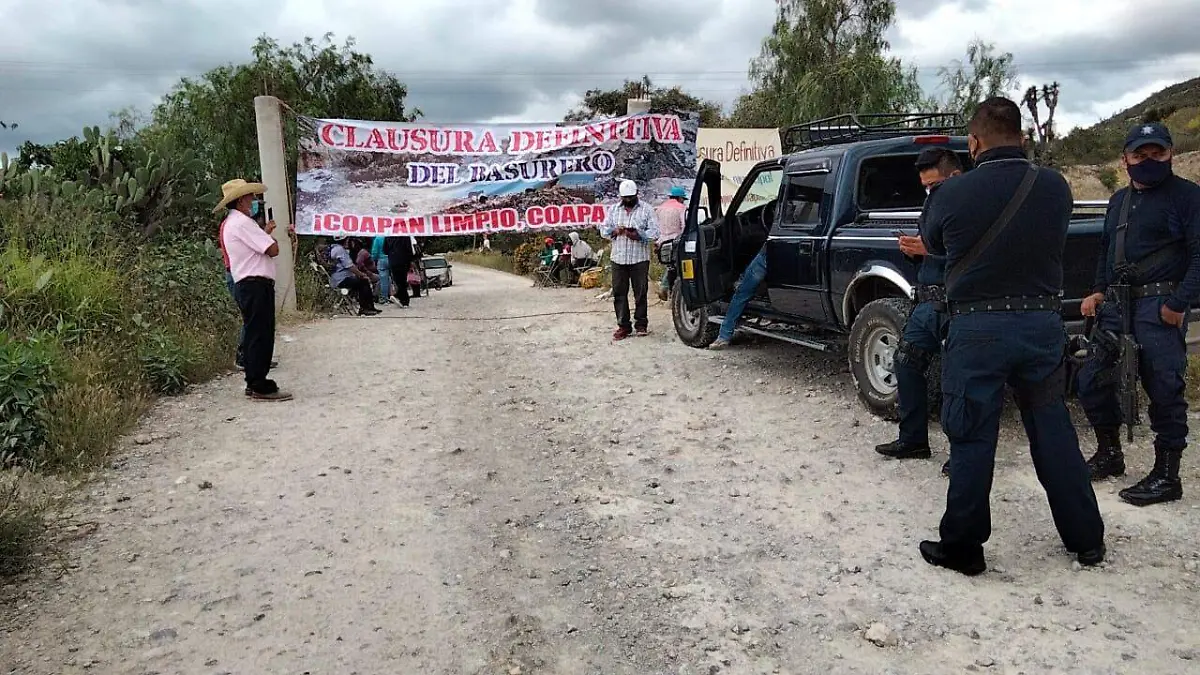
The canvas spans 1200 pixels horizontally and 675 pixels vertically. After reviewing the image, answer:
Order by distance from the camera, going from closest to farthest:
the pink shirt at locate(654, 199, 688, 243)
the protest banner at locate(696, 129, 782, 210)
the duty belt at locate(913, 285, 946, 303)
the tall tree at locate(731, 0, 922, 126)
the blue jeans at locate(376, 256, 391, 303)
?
the duty belt at locate(913, 285, 946, 303)
the pink shirt at locate(654, 199, 688, 243)
the protest banner at locate(696, 129, 782, 210)
the blue jeans at locate(376, 256, 391, 303)
the tall tree at locate(731, 0, 922, 126)

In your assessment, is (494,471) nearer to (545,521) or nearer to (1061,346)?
(545,521)

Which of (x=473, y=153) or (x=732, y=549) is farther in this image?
(x=473, y=153)

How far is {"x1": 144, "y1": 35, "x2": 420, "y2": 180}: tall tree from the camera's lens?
Answer: 575 inches

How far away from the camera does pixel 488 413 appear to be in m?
6.17

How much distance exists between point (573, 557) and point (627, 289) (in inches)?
226

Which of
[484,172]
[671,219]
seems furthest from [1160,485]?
[484,172]

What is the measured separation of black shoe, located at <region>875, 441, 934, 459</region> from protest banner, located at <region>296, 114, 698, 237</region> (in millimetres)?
7396

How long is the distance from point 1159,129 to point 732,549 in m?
2.80

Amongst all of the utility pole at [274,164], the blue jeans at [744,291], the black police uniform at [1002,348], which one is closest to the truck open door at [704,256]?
the blue jeans at [744,291]

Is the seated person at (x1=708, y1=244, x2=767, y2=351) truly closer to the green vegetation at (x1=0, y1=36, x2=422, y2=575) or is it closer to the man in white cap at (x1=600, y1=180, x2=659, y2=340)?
the man in white cap at (x1=600, y1=180, x2=659, y2=340)

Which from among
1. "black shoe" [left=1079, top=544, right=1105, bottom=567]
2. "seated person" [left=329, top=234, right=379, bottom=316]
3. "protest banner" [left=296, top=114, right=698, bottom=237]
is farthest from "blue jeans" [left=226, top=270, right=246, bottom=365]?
"black shoe" [left=1079, top=544, right=1105, bottom=567]

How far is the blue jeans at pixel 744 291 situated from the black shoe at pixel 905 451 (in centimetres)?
245

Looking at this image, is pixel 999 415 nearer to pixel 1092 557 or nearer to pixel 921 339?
pixel 1092 557

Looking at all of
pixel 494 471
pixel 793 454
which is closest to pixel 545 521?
pixel 494 471
